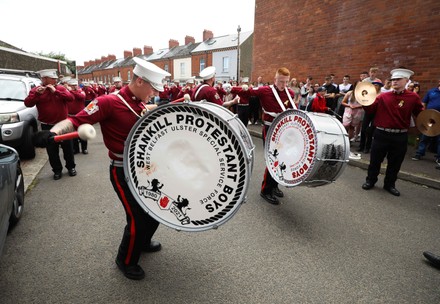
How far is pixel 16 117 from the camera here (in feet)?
18.7

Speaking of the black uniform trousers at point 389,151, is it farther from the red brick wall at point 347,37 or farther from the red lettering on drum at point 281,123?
the red brick wall at point 347,37

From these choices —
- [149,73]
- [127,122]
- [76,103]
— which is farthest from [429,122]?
[76,103]

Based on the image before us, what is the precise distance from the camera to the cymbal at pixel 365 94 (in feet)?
15.2

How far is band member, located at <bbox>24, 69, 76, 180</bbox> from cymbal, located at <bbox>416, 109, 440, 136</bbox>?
6.18 metres

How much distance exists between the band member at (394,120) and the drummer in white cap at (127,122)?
3.90 m

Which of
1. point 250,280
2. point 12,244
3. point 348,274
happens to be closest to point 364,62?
point 348,274

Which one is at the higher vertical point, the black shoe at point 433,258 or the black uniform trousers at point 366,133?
the black uniform trousers at point 366,133

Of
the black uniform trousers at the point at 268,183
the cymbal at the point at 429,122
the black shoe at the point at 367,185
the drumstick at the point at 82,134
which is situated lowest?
the black shoe at the point at 367,185

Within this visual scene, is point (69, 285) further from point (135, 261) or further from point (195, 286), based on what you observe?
point (195, 286)

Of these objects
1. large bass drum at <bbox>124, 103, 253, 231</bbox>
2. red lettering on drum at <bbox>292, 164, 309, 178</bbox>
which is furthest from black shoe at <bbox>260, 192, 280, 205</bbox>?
large bass drum at <bbox>124, 103, 253, 231</bbox>

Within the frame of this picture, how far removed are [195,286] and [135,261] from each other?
0.58m

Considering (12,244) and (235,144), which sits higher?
(235,144)

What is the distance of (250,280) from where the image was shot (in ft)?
8.10

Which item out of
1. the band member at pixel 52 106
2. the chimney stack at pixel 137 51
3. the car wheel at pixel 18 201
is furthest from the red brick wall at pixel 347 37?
the chimney stack at pixel 137 51
